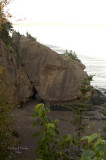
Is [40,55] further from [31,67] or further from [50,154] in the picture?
[50,154]

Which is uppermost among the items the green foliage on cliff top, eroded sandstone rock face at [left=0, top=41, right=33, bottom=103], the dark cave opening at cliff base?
the green foliage on cliff top

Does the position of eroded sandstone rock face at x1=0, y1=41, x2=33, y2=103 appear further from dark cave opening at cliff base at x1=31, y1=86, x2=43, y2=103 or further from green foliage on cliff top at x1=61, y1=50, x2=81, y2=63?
green foliage on cliff top at x1=61, y1=50, x2=81, y2=63

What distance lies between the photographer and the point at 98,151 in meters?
2.59

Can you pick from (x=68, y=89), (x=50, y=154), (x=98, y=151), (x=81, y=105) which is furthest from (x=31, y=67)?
(x=98, y=151)

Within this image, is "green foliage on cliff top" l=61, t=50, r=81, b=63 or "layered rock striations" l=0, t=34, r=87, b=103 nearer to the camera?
"layered rock striations" l=0, t=34, r=87, b=103

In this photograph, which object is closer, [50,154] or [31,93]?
[50,154]

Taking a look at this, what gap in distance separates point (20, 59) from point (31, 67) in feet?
6.77

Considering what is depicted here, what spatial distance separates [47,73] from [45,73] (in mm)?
295

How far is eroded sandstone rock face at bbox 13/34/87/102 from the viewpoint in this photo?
89.2 feet

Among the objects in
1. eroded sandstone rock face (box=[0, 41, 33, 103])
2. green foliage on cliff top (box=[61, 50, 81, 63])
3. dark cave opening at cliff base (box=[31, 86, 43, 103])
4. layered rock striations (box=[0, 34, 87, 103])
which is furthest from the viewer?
dark cave opening at cliff base (box=[31, 86, 43, 103])

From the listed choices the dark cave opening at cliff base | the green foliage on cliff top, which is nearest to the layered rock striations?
the green foliage on cliff top

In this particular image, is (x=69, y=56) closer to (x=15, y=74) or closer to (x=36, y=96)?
(x=36, y=96)

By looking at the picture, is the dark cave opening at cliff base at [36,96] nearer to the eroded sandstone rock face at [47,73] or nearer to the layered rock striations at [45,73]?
the layered rock striations at [45,73]

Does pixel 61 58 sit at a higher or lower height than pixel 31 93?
higher
